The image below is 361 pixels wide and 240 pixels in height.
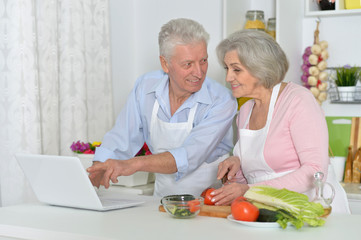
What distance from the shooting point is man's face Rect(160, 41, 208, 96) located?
88.0 inches

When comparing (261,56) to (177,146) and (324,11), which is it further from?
(324,11)

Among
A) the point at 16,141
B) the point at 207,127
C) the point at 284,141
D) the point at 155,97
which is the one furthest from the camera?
the point at 16,141

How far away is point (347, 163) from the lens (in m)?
3.07

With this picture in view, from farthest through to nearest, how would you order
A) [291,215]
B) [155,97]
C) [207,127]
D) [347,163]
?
[347,163] → [155,97] → [207,127] → [291,215]

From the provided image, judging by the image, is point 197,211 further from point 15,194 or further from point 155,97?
point 15,194

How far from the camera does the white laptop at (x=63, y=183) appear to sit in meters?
1.70

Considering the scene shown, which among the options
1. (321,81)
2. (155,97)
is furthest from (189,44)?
(321,81)

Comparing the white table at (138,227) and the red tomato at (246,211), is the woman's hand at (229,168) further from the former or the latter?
the red tomato at (246,211)

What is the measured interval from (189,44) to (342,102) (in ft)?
4.11

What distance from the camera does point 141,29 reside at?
3840 mm

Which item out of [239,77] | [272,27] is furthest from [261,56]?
[272,27]

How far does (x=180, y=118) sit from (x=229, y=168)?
1.19 feet

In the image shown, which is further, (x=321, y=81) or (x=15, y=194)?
(x=321, y=81)

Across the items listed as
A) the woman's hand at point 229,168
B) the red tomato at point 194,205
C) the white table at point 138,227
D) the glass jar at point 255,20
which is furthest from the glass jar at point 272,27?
the red tomato at point 194,205
